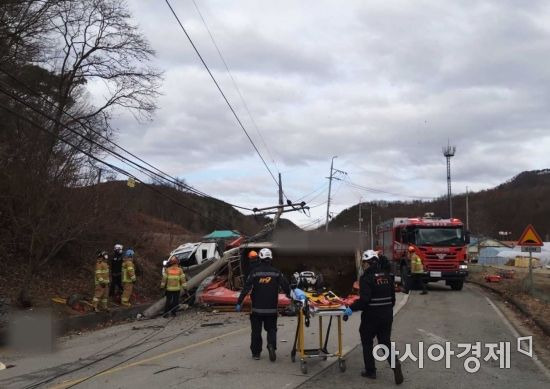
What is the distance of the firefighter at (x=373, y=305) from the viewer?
811 centimetres

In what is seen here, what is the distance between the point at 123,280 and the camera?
58.9ft

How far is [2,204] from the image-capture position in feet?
60.1

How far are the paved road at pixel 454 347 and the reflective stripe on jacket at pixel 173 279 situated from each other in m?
6.59

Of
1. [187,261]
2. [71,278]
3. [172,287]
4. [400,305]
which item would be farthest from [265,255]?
[187,261]

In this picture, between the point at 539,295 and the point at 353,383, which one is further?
the point at 539,295

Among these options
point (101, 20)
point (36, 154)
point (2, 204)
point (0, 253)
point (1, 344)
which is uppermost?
point (101, 20)

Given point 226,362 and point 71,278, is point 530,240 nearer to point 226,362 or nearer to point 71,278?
point 226,362

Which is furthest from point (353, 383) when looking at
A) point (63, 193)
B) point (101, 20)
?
point (101, 20)

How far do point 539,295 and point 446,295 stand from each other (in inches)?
134

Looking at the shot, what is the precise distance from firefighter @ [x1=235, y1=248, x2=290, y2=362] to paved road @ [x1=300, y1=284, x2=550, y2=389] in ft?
4.30

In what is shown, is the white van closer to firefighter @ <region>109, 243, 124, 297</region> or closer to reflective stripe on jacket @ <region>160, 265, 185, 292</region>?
firefighter @ <region>109, 243, 124, 297</region>

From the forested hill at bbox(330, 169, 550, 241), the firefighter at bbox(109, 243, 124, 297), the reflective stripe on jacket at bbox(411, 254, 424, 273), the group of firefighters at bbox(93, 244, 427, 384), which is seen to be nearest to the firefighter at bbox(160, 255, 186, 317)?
the firefighter at bbox(109, 243, 124, 297)

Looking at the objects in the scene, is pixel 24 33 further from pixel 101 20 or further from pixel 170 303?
pixel 170 303

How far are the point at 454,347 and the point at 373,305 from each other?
3.47 metres
